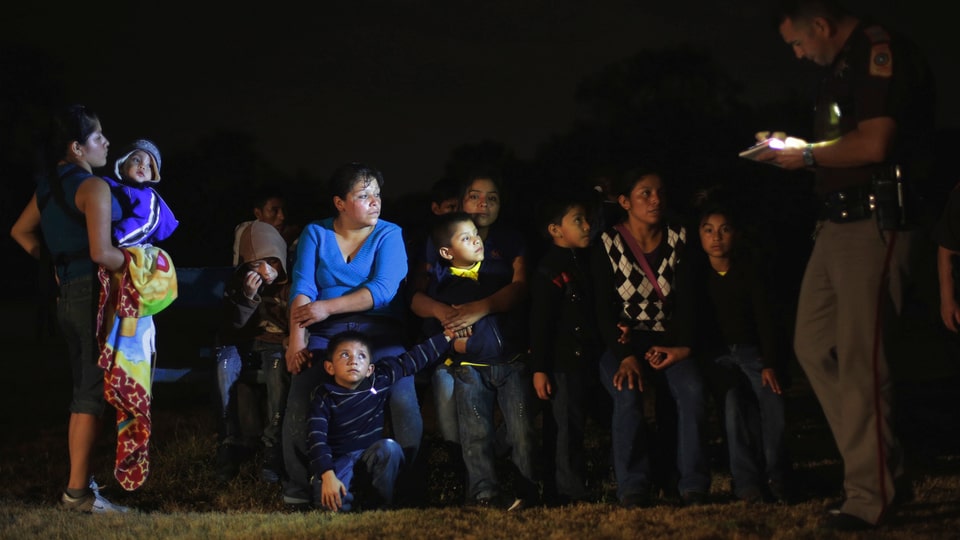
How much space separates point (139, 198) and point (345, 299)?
4.16 ft

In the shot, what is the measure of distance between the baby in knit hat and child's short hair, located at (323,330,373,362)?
1.14m

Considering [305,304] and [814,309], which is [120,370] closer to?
[305,304]

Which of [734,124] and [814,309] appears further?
[734,124]

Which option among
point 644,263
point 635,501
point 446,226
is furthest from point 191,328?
point 635,501

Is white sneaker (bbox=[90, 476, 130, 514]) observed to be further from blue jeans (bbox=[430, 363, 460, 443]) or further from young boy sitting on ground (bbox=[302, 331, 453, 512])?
blue jeans (bbox=[430, 363, 460, 443])

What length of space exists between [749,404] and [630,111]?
30168 millimetres

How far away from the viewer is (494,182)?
6262 mm

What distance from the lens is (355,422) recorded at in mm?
5609

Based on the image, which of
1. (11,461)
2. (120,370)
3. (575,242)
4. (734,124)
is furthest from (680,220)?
(734,124)

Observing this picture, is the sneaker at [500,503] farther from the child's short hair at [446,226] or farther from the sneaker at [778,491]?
the child's short hair at [446,226]

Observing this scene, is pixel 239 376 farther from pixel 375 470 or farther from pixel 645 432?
pixel 645 432

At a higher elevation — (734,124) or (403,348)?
(734,124)

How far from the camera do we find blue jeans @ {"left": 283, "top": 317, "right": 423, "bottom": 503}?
570cm

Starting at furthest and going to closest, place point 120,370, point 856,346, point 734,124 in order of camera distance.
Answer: point 734,124
point 120,370
point 856,346
